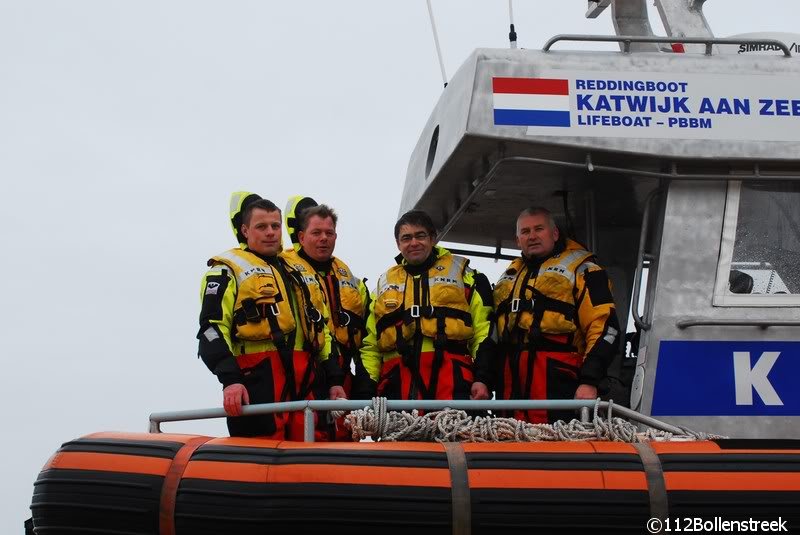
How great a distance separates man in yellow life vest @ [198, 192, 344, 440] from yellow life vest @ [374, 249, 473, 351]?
0.85 ft

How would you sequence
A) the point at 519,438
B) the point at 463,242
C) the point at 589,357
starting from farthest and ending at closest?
1. the point at 463,242
2. the point at 589,357
3. the point at 519,438

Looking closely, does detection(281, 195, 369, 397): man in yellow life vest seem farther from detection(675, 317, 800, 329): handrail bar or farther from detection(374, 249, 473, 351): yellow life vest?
detection(675, 317, 800, 329): handrail bar

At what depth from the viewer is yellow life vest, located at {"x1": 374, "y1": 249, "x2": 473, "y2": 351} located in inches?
239

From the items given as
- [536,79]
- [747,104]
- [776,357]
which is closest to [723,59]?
[747,104]

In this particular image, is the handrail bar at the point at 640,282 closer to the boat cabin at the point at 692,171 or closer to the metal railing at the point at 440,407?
the boat cabin at the point at 692,171

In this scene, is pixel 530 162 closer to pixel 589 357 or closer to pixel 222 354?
pixel 589 357

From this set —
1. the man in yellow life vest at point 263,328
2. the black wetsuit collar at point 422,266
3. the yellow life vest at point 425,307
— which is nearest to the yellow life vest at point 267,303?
the man in yellow life vest at point 263,328

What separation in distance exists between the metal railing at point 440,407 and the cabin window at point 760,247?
0.66 meters

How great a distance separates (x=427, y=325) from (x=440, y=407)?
0.73 m

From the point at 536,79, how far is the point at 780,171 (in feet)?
3.43

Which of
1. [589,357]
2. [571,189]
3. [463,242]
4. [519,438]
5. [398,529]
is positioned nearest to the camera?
[398,529]

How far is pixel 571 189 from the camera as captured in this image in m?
6.61

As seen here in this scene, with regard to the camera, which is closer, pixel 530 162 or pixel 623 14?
pixel 530 162

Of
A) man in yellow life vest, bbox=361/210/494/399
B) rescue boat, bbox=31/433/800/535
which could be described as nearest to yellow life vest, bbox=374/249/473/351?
man in yellow life vest, bbox=361/210/494/399
